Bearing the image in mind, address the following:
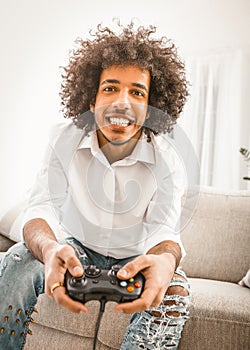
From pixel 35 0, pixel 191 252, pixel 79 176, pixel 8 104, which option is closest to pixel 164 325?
pixel 79 176

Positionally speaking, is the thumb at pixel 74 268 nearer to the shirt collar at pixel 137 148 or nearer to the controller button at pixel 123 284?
the controller button at pixel 123 284

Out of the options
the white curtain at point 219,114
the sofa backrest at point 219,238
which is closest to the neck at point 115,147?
the sofa backrest at point 219,238

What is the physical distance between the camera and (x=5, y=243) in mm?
1946

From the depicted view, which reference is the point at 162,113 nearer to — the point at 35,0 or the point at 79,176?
the point at 79,176

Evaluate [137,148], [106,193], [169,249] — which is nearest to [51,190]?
[106,193]

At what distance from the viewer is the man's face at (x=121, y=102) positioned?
3.69 feet

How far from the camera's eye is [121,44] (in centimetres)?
126

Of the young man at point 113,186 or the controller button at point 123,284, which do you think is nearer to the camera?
the controller button at point 123,284

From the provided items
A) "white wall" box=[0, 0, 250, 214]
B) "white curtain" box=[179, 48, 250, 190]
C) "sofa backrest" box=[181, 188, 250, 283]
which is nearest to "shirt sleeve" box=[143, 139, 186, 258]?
"sofa backrest" box=[181, 188, 250, 283]

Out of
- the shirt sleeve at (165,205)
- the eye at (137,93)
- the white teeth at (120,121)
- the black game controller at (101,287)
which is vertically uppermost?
the eye at (137,93)

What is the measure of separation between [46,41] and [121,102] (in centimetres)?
233

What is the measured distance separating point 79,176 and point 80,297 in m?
0.47

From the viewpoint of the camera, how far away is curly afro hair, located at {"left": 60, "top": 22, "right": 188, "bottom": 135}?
123 centimetres

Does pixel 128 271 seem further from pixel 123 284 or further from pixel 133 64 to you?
pixel 133 64
